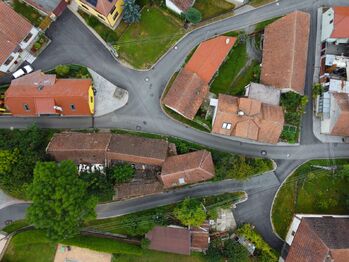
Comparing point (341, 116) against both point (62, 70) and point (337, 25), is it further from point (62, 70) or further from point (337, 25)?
point (62, 70)

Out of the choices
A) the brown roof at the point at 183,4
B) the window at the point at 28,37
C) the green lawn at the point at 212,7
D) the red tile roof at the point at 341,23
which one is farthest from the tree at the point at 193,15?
the window at the point at 28,37

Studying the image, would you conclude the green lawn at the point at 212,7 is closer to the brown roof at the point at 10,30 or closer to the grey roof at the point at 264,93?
the grey roof at the point at 264,93

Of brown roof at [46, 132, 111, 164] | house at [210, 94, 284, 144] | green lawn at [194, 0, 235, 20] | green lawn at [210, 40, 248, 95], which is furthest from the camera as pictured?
green lawn at [194, 0, 235, 20]

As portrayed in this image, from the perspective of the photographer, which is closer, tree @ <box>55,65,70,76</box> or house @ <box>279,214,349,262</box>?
house @ <box>279,214,349,262</box>

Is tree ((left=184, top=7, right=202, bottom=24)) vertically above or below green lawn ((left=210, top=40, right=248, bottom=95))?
above

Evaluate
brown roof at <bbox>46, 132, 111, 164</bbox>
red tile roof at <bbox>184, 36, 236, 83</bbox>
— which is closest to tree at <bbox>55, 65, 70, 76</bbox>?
brown roof at <bbox>46, 132, 111, 164</bbox>

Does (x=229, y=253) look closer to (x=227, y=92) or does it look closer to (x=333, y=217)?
(x=333, y=217)

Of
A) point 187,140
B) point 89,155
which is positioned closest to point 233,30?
point 187,140

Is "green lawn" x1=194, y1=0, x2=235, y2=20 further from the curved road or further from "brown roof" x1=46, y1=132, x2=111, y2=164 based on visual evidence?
"brown roof" x1=46, y1=132, x2=111, y2=164
